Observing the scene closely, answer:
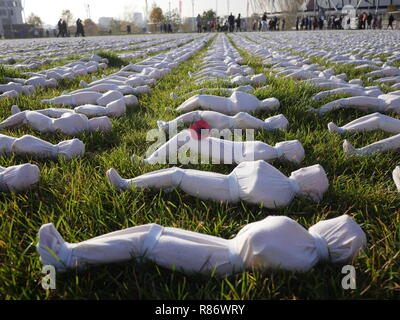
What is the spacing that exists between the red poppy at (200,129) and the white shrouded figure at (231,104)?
1.48 ft

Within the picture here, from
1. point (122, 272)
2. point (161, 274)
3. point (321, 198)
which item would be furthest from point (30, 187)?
point (321, 198)

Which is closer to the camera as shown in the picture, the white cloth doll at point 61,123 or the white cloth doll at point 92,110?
the white cloth doll at point 61,123

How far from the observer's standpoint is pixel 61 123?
2.59m

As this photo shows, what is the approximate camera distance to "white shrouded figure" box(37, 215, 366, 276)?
3.76ft

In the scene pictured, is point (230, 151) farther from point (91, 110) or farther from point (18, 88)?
point (18, 88)

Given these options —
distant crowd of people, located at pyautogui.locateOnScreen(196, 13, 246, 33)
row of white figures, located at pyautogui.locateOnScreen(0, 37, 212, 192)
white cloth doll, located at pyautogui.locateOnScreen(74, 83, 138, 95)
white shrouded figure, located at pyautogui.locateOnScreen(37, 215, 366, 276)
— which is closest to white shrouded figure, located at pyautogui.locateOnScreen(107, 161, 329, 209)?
white shrouded figure, located at pyautogui.locateOnScreen(37, 215, 366, 276)

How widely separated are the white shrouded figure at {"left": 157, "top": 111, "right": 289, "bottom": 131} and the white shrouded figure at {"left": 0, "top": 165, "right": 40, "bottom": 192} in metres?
1.20

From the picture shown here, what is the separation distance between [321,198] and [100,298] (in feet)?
3.77

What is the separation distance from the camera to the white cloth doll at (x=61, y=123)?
2.59 meters

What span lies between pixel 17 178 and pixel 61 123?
980 mm

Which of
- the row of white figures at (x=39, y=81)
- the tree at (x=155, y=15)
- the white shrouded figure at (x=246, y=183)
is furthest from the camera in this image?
the tree at (x=155, y=15)

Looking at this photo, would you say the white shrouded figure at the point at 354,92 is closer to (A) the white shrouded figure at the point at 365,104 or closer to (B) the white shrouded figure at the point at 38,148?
(A) the white shrouded figure at the point at 365,104

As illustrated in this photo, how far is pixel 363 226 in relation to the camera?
1.48 meters

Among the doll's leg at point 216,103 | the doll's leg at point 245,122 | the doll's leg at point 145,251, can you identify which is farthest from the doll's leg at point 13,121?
the doll's leg at point 145,251
